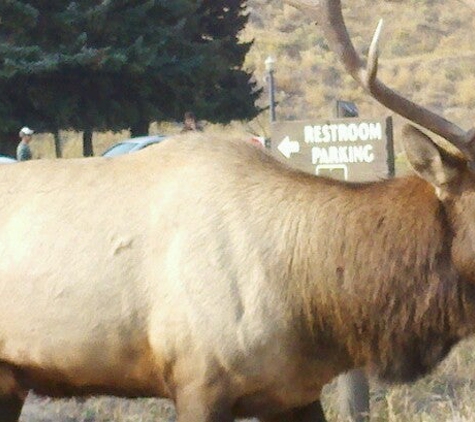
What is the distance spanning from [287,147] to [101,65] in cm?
2200

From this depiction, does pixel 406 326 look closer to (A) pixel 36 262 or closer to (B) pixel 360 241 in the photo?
(B) pixel 360 241

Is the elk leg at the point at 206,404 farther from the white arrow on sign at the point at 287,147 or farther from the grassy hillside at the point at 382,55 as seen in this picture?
the grassy hillside at the point at 382,55

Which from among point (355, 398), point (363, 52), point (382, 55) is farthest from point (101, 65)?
point (355, 398)

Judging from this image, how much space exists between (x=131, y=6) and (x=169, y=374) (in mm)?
25337

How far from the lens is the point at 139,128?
30312 millimetres

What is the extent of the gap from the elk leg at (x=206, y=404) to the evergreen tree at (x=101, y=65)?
925 inches

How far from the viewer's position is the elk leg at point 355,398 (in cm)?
612

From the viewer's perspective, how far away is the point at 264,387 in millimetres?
4355

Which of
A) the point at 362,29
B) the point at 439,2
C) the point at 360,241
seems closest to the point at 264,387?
the point at 360,241

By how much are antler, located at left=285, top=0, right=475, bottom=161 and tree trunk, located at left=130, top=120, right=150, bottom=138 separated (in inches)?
1007

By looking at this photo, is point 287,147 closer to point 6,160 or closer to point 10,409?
point 10,409

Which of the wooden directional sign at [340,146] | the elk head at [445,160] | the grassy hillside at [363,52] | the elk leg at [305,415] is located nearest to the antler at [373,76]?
the elk head at [445,160]

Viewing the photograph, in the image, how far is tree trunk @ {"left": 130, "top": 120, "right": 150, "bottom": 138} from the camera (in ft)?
98.9

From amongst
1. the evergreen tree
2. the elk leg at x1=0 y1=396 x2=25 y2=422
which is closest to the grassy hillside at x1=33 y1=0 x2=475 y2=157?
the evergreen tree
